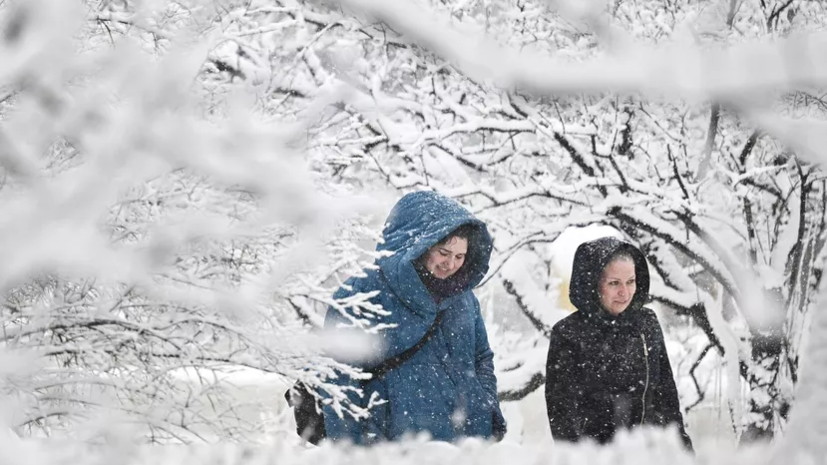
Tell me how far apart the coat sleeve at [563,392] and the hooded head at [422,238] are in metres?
0.36

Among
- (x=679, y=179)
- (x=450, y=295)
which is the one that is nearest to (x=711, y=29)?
(x=679, y=179)

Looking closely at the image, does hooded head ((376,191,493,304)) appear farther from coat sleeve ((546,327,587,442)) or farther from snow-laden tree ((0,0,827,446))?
coat sleeve ((546,327,587,442))

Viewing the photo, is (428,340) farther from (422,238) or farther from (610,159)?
(610,159)

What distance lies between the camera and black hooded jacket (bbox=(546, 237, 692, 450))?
9.19 ft

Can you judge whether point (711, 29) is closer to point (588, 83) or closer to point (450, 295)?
point (450, 295)

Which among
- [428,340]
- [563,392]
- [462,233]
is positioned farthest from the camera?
[462,233]

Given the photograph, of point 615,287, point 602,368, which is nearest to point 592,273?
point 615,287

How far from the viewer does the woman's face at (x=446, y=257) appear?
2.75 m

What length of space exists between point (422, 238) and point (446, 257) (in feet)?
0.34

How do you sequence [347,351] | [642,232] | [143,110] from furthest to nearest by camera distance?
[642,232] → [347,351] → [143,110]

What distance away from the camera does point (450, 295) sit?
2.79 meters

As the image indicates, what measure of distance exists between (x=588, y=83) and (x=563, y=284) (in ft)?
20.1

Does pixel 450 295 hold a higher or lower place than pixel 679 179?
lower

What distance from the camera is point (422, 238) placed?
275cm
